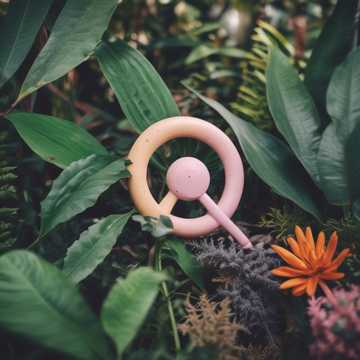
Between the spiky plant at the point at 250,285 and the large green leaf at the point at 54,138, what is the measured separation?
11.3 inches

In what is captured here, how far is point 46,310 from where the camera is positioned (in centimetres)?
55

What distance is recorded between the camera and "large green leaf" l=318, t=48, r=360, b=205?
778 millimetres

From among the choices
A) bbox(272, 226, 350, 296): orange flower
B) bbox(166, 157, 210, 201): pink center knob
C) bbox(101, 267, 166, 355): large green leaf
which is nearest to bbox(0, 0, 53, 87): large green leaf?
bbox(166, 157, 210, 201): pink center knob

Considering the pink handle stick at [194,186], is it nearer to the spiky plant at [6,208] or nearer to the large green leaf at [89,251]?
the large green leaf at [89,251]

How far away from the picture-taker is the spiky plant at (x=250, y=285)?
2.25ft

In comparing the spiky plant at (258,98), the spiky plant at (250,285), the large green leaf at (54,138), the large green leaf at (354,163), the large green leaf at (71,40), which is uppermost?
the large green leaf at (71,40)

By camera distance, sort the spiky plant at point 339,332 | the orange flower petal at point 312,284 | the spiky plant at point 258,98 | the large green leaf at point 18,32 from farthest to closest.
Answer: the spiky plant at point 258,98
the large green leaf at point 18,32
the orange flower petal at point 312,284
the spiky plant at point 339,332

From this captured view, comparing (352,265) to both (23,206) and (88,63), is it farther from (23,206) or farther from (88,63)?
(88,63)

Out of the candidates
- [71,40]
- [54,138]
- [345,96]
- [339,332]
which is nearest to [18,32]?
[71,40]

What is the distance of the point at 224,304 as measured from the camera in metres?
Answer: 0.62

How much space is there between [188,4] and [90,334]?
119 cm

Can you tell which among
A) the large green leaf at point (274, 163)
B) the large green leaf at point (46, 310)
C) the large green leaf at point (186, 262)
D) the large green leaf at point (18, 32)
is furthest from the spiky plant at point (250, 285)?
the large green leaf at point (18, 32)

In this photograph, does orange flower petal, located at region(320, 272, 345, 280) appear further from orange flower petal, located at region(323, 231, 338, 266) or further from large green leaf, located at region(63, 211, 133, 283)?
large green leaf, located at region(63, 211, 133, 283)

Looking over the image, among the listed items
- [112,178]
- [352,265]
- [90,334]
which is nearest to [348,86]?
[352,265]
